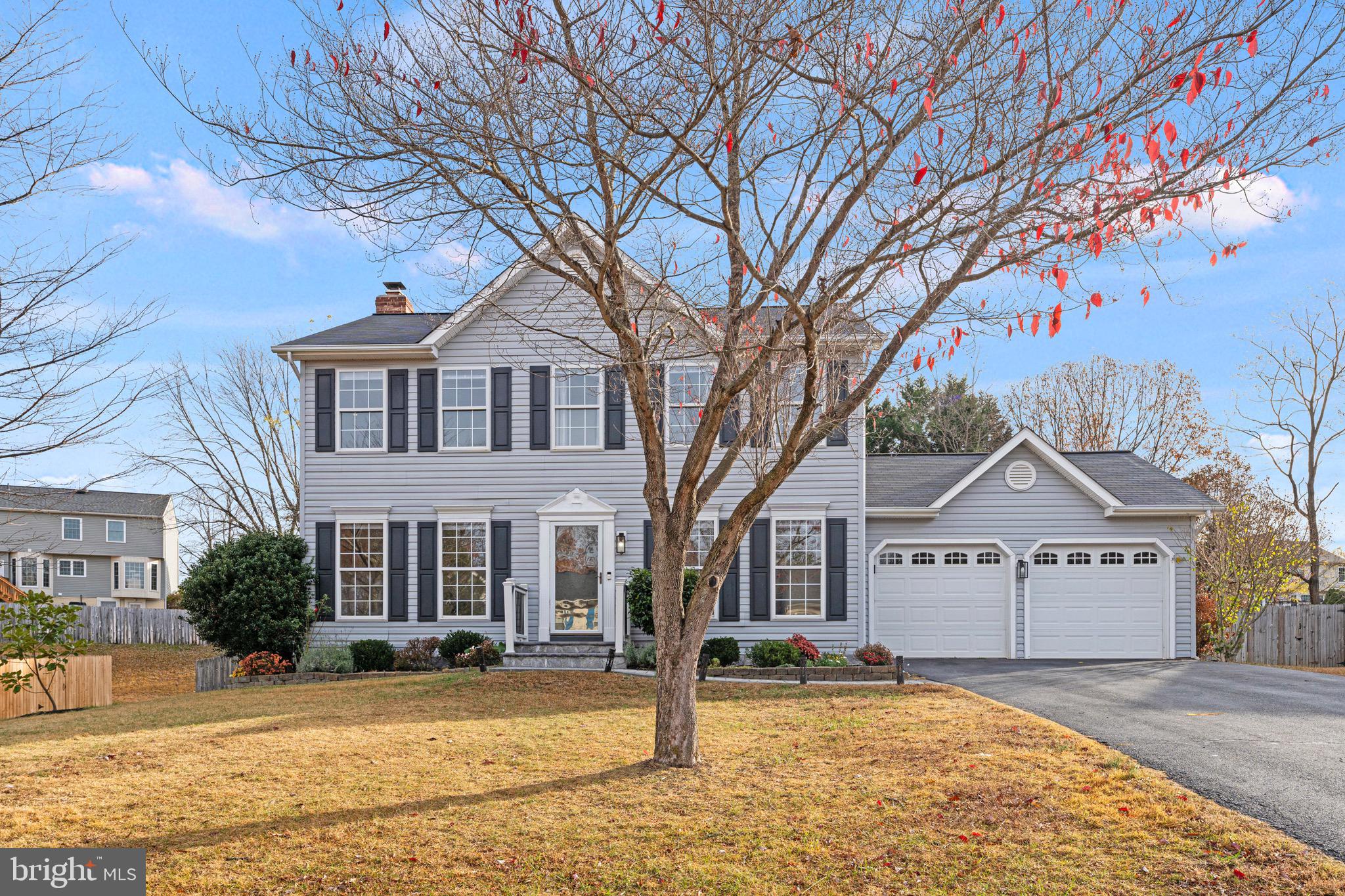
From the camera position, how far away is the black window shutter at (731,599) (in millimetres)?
16906

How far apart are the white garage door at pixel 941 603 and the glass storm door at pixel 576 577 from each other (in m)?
5.16

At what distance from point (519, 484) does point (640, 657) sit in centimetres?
380

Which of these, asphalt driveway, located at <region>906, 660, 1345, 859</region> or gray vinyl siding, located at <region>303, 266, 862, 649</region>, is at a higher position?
gray vinyl siding, located at <region>303, 266, 862, 649</region>

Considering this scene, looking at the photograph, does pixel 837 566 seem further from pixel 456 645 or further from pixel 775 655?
pixel 456 645

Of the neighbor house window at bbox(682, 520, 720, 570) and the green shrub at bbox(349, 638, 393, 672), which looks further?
the neighbor house window at bbox(682, 520, 720, 570)

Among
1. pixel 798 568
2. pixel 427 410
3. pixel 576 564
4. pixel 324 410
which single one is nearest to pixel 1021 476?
pixel 798 568

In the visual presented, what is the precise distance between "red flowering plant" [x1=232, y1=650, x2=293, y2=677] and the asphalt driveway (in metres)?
10.2

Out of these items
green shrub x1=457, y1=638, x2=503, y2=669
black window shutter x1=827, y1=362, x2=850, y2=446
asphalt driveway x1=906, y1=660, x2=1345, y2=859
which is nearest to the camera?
asphalt driveway x1=906, y1=660, x2=1345, y2=859

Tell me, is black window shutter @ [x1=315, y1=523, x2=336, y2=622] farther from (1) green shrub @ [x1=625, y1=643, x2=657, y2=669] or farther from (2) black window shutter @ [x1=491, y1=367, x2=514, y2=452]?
(1) green shrub @ [x1=625, y1=643, x2=657, y2=669]

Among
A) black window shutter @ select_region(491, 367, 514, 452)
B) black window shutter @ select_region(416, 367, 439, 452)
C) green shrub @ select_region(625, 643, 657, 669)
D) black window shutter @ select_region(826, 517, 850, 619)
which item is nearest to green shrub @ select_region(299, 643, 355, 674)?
black window shutter @ select_region(416, 367, 439, 452)

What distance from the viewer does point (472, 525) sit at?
1725cm

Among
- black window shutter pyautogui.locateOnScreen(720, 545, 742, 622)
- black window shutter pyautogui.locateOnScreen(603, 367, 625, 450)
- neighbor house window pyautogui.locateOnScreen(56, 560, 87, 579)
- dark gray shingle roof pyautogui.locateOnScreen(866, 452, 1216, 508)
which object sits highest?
black window shutter pyautogui.locateOnScreen(603, 367, 625, 450)

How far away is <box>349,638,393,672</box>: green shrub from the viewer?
15.9m

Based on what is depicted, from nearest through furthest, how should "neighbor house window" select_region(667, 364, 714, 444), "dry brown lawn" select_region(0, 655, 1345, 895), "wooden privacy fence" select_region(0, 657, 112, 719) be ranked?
1. "dry brown lawn" select_region(0, 655, 1345, 895)
2. "wooden privacy fence" select_region(0, 657, 112, 719)
3. "neighbor house window" select_region(667, 364, 714, 444)
